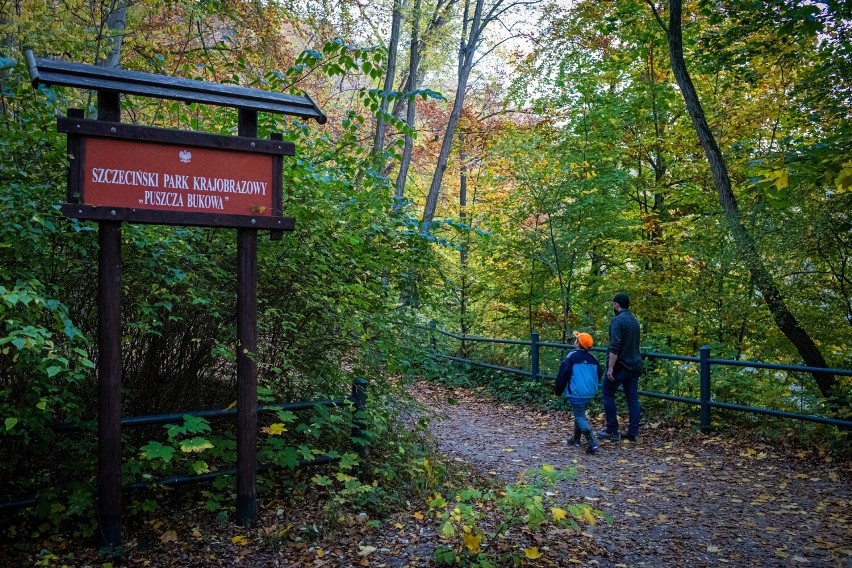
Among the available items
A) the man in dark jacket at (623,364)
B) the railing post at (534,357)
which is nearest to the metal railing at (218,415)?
the man in dark jacket at (623,364)

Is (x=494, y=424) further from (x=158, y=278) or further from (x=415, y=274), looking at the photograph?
(x=158, y=278)

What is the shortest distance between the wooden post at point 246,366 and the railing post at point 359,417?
1.09 meters

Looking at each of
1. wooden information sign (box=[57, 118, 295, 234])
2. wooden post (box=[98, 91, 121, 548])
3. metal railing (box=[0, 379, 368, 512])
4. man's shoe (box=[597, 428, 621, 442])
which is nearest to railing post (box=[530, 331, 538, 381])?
man's shoe (box=[597, 428, 621, 442])

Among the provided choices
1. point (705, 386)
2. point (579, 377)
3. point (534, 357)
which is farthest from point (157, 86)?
point (534, 357)

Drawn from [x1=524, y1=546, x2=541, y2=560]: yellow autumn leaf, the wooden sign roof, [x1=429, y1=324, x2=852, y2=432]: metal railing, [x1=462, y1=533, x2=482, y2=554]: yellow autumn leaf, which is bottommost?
[x1=524, y1=546, x2=541, y2=560]: yellow autumn leaf

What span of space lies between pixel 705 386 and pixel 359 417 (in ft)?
17.3

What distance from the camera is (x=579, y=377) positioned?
7.97 m

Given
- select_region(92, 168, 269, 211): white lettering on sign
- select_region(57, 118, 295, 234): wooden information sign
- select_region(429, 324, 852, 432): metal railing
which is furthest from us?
select_region(429, 324, 852, 432): metal railing

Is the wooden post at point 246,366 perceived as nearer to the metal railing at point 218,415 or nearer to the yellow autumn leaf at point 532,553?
Result: the metal railing at point 218,415

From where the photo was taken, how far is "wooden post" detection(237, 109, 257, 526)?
16.3 ft

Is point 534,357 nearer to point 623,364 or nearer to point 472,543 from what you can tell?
point 623,364

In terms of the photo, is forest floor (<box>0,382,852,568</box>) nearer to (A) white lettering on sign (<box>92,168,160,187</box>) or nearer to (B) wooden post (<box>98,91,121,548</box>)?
(B) wooden post (<box>98,91,121,548</box>)

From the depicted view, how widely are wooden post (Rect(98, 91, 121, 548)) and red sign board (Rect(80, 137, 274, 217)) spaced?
238 mm

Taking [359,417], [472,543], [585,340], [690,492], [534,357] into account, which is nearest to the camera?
[472,543]
